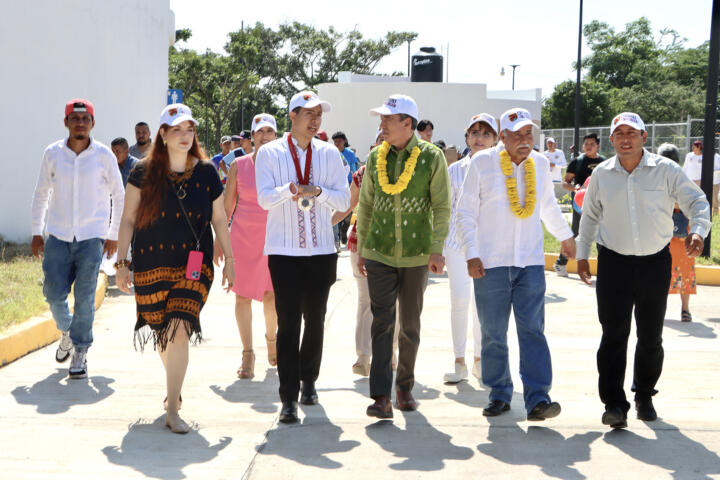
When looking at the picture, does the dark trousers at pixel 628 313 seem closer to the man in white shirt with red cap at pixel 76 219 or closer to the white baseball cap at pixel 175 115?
the white baseball cap at pixel 175 115

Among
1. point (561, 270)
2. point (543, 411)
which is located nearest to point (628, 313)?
point (543, 411)

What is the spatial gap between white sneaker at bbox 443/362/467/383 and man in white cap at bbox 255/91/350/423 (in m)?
1.27

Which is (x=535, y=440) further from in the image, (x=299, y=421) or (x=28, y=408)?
(x=28, y=408)

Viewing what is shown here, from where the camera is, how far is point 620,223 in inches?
218

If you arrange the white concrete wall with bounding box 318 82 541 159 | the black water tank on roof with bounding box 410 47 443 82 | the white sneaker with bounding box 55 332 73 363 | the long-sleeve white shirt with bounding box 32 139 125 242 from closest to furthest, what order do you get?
1. the long-sleeve white shirt with bounding box 32 139 125 242
2. the white sneaker with bounding box 55 332 73 363
3. the white concrete wall with bounding box 318 82 541 159
4. the black water tank on roof with bounding box 410 47 443 82

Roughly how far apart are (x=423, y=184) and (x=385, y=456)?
172cm

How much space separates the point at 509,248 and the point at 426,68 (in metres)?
31.6

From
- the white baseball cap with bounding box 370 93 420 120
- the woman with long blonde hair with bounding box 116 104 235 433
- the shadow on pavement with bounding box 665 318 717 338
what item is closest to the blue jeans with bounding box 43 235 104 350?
the woman with long blonde hair with bounding box 116 104 235 433

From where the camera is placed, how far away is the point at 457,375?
679cm

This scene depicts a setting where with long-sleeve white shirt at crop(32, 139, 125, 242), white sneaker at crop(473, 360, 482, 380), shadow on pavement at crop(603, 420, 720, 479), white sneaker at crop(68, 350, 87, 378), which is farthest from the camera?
white sneaker at crop(473, 360, 482, 380)

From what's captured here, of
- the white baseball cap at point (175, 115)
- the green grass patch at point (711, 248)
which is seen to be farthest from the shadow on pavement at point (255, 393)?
the green grass patch at point (711, 248)

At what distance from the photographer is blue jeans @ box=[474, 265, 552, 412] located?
5.58m

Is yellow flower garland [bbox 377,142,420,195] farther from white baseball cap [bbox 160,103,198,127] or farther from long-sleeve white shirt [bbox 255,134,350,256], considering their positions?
white baseball cap [bbox 160,103,198,127]

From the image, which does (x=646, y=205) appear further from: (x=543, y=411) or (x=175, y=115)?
(x=175, y=115)
